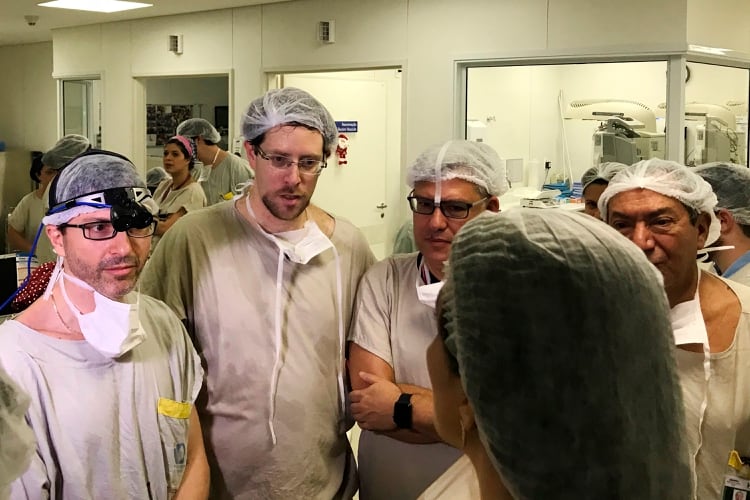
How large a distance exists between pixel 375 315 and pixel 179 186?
10.4ft

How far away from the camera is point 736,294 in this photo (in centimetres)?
169

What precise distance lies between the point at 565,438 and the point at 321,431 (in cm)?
125

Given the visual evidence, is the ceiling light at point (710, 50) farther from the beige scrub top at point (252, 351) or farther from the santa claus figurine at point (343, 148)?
the beige scrub top at point (252, 351)

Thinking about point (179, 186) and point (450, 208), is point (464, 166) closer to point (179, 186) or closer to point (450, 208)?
point (450, 208)

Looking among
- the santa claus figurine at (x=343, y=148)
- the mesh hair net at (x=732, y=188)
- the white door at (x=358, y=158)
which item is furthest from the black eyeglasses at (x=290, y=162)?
the santa claus figurine at (x=343, y=148)

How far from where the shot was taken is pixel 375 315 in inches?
75.0

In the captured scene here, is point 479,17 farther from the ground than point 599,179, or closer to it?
farther from the ground

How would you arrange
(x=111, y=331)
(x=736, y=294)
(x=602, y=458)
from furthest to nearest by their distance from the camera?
(x=736, y=294), (x=111, y=331), (x=602, y=458)

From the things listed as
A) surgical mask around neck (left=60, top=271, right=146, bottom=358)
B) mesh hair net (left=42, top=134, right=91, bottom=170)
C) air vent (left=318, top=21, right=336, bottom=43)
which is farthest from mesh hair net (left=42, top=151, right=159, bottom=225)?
air vent (left=318, top=21, right=336, bottom=43)

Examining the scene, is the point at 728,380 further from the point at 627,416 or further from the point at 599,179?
the point at 599,179

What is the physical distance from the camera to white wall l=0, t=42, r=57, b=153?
7.95 meters

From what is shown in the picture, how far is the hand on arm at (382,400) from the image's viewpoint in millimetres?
1746

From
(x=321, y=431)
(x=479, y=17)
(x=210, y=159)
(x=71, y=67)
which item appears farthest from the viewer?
(x=71, y=67)

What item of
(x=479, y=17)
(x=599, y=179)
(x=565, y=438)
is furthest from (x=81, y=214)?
(x=479, y=17)
